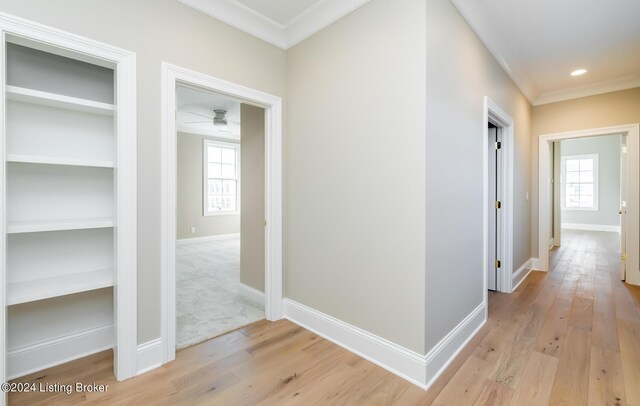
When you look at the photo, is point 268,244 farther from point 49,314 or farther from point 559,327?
point 559,327

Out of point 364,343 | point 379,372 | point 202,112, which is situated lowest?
point 379,372

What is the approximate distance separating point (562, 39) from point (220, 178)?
23.6 ft

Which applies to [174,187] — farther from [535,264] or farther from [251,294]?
[535,264]

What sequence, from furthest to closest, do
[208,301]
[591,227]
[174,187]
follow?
[591,227] → [208,301] → [174,187]

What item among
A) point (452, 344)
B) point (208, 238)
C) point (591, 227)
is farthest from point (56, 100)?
point (591, 227)

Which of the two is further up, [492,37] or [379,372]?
[492,37]

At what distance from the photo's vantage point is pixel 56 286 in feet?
6.01

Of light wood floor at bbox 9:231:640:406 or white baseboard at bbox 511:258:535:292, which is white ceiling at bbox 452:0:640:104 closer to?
white baseboard at bbox 511:258:535:292

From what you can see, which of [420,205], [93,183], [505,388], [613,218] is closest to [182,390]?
[93,183]

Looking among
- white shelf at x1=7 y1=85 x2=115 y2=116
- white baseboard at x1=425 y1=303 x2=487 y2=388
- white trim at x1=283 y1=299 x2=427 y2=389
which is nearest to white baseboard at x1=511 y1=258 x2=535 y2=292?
white baseboard at x1=425 y1=303 x2=487 y2=388

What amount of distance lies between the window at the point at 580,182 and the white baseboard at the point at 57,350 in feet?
39.4

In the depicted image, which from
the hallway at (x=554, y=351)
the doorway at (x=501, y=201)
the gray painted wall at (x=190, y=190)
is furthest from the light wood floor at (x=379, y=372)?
the gray painted wall at (x=190, y=190)

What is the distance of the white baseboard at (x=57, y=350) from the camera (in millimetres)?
1879

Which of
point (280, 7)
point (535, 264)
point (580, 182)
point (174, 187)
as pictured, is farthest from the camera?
point (580, 182)
